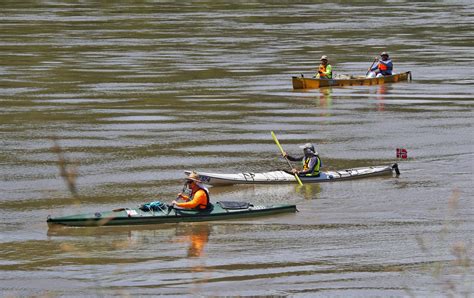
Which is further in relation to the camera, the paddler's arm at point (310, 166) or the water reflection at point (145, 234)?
the paddler's arm at point (310, 166)

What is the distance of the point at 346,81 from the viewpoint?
4356 centimetres

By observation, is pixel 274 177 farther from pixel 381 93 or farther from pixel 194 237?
pixel 381 93

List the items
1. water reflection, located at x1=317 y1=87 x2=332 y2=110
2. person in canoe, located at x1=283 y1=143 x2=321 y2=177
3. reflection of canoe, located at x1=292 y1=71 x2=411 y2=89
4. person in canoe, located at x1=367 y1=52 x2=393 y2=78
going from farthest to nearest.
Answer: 1. person in canoe, located at x1=367 y1=52 x2=393 y2=78
2. reflection of canoe, located at x1=292 y1=71 x2=411 y2=89
3. water reflection, located at x1=317 y1=87 x2=332 y2=110
4. person in canoe, located at x1=283 y1=143 x2=321 y2=177

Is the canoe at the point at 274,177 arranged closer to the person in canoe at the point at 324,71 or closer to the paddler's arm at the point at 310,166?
the paddler's arm at the point at 310,166

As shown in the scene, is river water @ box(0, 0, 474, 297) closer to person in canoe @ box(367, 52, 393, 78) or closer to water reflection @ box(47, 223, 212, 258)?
water reflection @ box(47, 223, 212, 258)

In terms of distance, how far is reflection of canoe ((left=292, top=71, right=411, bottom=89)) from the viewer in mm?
42656

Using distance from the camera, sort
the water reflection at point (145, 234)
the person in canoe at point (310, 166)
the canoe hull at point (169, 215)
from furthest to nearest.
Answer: the person in canoe at point (310, 166) → the canoe hull at point (169, 215) → the water reflection at point (145, 234)

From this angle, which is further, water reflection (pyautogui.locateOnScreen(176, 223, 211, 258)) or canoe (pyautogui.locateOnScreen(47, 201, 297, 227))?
canoe (pyautogui.locateOnScreen(47, 201, 297, 227))

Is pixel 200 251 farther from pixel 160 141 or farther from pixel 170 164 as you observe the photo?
pixel 160 141

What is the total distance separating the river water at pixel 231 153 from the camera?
707 inches

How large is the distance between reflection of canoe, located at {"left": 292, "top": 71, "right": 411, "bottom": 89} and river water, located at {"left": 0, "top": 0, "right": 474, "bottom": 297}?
1.03 ft

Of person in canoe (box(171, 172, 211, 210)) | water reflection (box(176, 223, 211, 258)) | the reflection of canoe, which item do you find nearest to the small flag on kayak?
person in canoe (box(171, 172, 211, 210))

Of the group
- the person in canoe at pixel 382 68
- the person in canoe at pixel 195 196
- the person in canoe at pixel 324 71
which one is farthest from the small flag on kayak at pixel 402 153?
the person in canoe at pixel 382 68

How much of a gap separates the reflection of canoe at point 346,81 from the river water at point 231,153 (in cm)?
31
